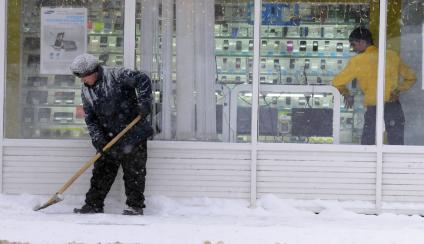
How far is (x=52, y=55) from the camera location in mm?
8766

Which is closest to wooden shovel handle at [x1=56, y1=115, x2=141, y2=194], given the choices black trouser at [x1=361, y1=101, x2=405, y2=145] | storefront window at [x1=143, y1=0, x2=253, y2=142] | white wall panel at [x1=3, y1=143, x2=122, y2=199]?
white wall panel at [x1=3, y1=143, x2=122, y2=199]

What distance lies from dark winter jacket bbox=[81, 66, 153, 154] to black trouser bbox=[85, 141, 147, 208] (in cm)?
11

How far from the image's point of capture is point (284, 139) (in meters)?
8.70

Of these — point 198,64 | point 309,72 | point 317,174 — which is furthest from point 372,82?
point 198,64

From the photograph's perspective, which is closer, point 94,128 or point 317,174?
point 94,128

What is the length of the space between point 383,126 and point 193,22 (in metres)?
2.44

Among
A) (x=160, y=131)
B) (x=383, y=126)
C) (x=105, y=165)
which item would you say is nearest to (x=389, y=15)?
(x=383, y=126)

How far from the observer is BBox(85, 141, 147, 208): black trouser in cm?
814

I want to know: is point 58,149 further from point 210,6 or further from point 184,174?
point 210,6

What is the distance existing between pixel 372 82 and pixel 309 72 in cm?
72

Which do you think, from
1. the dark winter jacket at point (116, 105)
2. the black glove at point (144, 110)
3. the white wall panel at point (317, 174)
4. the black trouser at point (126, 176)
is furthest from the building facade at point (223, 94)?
the black glove at point (144, 110)

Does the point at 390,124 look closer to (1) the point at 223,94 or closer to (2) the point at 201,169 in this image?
(1) the point at 223,94

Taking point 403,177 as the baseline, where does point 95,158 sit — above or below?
above

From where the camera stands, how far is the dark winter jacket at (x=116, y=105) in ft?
26.5
